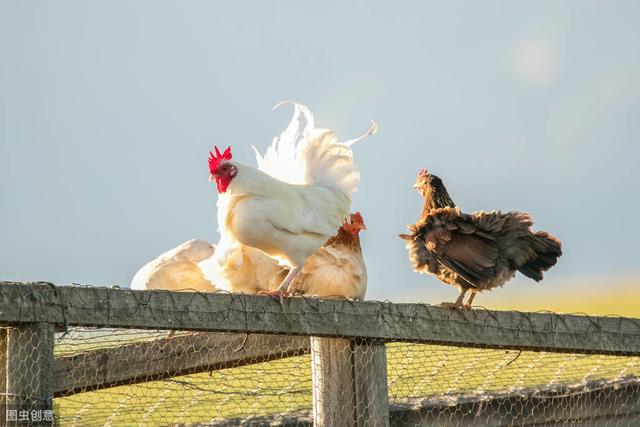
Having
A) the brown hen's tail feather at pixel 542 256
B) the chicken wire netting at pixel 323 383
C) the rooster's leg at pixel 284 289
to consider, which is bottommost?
the chicken wire netting at pixel 323 383

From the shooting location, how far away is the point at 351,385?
A: 157 inches

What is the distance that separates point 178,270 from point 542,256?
2197 mm

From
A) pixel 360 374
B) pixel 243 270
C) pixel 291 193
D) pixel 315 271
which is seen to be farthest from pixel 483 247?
pixel 360 374

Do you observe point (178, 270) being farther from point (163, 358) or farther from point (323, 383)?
point (323, 383)

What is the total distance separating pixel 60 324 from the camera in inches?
125

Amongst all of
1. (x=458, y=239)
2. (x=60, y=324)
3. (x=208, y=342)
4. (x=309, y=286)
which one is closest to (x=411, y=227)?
(x=458, y=239)

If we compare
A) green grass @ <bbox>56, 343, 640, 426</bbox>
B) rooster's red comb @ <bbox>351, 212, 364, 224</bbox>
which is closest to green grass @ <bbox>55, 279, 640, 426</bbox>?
green grass @ <bbox>56, 343, 640, 426</bbox>

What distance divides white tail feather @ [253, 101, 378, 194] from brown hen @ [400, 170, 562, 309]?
52 centimetres

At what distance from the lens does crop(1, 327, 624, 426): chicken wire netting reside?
13.1ft

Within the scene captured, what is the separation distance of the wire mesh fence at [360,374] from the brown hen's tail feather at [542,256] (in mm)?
667

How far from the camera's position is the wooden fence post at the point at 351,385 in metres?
3.96

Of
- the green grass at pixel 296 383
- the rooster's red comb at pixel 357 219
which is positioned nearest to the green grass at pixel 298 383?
the green grass at pixel 296 383

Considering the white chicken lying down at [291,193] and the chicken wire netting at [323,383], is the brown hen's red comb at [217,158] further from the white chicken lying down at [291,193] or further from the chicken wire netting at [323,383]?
the chicken wire netting at [323,383]

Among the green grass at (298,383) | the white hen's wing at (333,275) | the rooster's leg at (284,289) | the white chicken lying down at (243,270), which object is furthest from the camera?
the white hen's wing at (333,275)
